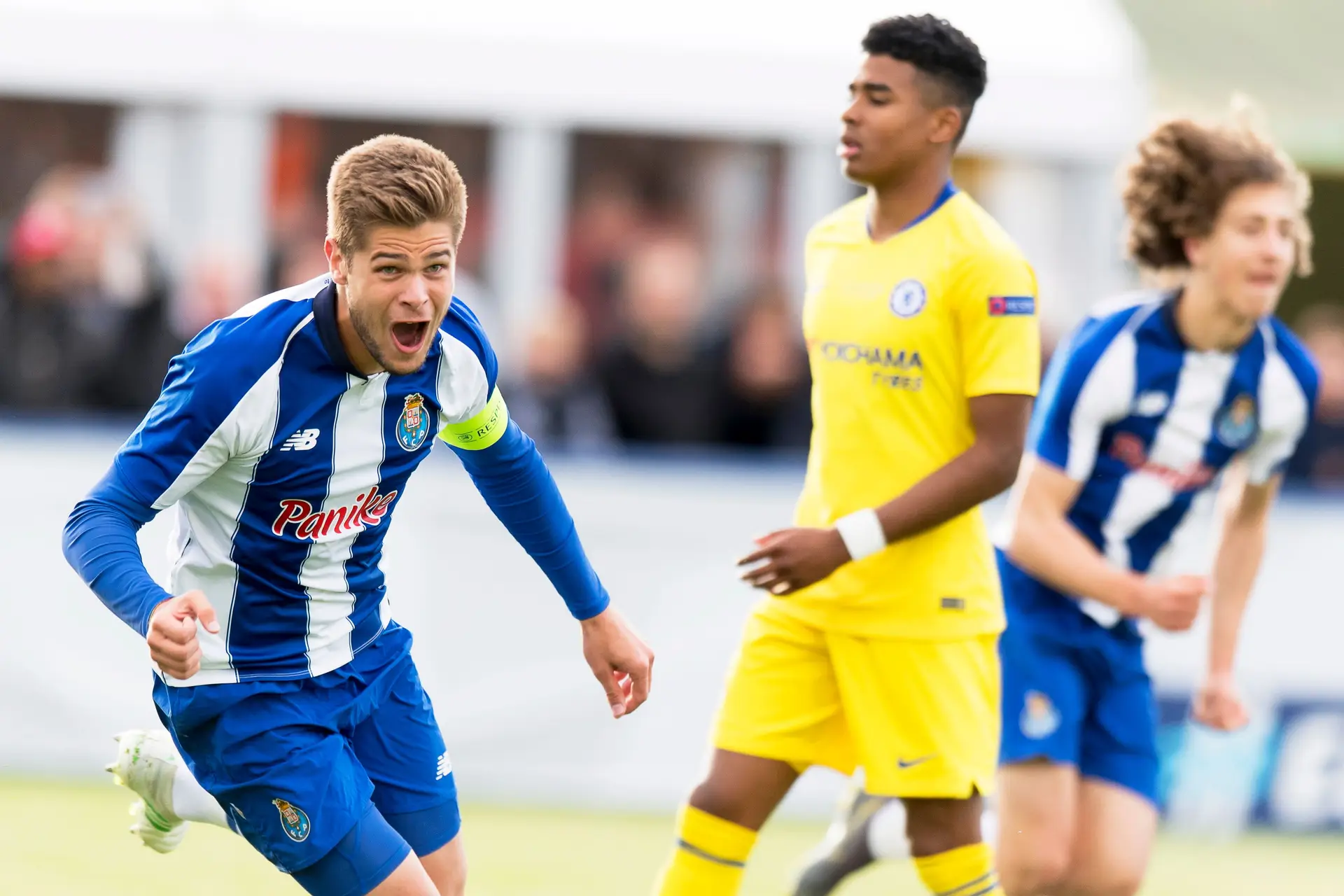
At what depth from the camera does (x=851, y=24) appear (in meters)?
11.8

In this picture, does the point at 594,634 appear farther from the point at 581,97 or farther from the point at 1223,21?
the point at 1223,21

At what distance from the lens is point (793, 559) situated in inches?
172

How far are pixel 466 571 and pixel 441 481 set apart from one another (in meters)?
0.41

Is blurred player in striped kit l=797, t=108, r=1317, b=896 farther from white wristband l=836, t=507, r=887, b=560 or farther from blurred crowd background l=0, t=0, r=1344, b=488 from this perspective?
blurred crowd background l=0, t=0, r=1344, b=488

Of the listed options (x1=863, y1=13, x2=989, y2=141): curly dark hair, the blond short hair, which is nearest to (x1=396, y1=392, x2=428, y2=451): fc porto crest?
the blond short hair

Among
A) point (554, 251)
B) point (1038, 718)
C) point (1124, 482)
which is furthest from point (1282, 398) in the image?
point (554, 251)

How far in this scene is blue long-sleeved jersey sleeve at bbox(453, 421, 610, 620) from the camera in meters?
4.24

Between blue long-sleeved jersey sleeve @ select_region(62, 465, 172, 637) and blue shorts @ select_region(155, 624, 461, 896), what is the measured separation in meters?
0.42

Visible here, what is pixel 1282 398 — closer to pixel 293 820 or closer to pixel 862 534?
pixel 862 534

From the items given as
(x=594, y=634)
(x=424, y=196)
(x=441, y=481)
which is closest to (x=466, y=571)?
(x=441, y=481)

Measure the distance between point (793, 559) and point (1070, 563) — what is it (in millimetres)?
941

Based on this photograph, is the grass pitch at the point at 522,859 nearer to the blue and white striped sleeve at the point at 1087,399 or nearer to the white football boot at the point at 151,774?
the white football boot at the point at 151,774

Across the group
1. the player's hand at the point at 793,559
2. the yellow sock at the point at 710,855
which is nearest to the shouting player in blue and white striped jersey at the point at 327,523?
the player's hand at the point at 793,559

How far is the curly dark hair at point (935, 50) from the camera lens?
15.2 ft
